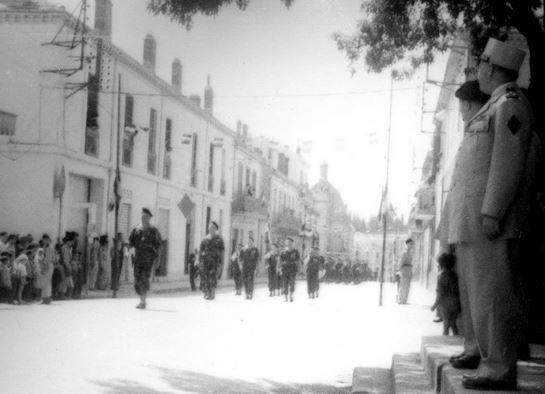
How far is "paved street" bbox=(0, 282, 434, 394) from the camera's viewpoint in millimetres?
5066

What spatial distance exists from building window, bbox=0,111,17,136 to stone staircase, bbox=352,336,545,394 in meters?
5.08

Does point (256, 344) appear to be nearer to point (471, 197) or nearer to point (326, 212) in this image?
point (471, 197)

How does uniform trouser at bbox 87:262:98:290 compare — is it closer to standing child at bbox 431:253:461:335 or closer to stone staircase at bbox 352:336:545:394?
standing child at bbox 431:253:461:335

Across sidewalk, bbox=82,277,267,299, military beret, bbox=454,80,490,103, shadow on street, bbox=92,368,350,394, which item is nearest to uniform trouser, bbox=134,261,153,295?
sidewalk, bbox=82,277,267,299

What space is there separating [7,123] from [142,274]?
3725 mm

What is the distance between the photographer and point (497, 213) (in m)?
2.80

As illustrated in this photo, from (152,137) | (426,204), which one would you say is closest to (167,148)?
(152,137)

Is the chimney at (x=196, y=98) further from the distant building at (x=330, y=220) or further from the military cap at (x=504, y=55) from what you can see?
the distant building at (x=330, y=220)

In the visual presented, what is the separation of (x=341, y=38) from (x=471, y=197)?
5.23 metres

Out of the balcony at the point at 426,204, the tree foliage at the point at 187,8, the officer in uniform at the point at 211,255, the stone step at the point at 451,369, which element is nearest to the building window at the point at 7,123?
the tree foliage at the point at 187,8

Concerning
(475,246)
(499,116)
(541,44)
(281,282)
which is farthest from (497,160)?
(281,282)

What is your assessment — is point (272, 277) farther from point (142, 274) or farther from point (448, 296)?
point (448, 296)

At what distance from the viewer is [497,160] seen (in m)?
2.85

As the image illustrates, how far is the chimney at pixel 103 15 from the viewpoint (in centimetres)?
643
